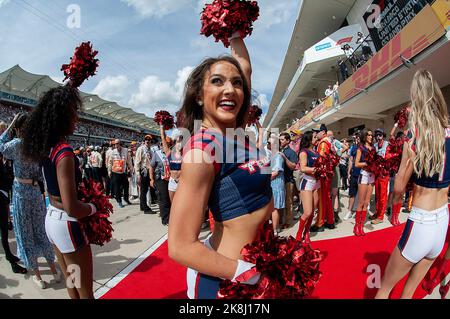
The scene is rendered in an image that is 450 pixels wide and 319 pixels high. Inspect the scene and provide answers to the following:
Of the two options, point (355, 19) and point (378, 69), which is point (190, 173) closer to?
point (378, 69)

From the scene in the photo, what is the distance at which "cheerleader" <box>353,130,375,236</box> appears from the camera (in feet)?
16.4

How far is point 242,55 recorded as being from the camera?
1680mm

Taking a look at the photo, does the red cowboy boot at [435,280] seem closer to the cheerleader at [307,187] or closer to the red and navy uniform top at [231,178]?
the cheerleader at [307,187]

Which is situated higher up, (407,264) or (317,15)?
(317,15)

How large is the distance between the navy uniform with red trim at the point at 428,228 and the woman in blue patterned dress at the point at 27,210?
144 inches

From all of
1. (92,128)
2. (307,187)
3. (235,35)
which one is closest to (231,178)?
(235,35)

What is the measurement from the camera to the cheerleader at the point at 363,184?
5.00 metres

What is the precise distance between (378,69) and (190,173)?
10.3 meters

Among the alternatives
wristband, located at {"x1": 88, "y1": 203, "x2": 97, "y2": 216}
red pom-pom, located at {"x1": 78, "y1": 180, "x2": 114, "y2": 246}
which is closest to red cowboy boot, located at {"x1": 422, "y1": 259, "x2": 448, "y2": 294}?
red pom-pom, located at {"x1": 78, "y1": 180, "x2": 114, "y2": 246}

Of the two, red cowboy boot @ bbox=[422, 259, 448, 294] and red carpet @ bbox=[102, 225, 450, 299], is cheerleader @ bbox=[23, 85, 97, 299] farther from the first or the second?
red cowboy boot @ bbox=[422, 259, 448, 294]

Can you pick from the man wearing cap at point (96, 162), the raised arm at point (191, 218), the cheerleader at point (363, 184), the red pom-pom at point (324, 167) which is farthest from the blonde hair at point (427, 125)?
the man wearing cap at point (96, 162)

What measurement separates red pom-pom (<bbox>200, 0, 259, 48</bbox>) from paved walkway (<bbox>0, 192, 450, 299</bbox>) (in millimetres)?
2907
